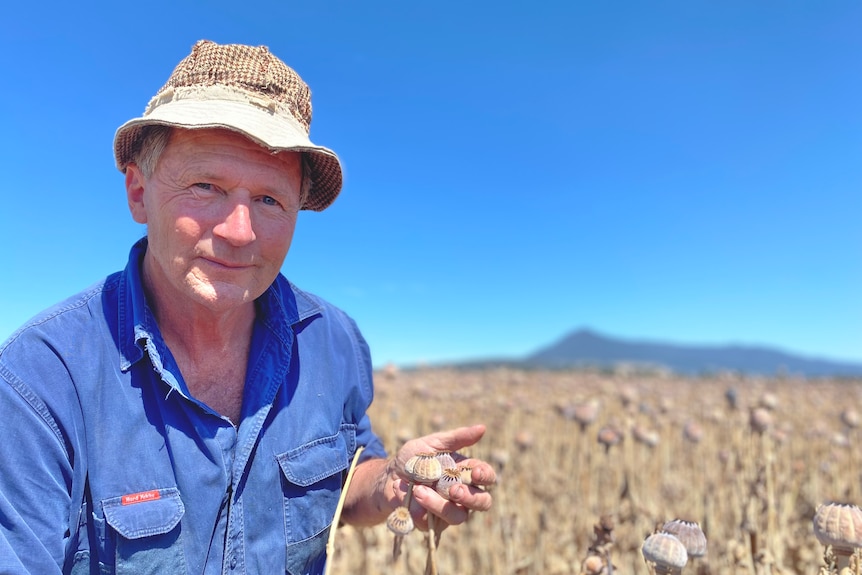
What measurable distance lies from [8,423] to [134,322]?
0.42 meters

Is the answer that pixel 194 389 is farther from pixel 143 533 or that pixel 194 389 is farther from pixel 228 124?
pixel 228 124

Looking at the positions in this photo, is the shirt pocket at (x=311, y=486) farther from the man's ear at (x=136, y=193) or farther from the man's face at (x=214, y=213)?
the man's ear at (x=136, y=193)

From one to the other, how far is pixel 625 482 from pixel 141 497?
2.89 metres

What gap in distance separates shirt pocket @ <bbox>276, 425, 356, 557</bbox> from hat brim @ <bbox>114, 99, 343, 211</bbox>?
1020 millimetres

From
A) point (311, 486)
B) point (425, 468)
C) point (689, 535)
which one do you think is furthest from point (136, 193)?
point (689, 535)

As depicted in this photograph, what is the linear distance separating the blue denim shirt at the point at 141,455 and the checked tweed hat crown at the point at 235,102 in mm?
530

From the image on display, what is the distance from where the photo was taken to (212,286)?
6.02 ft

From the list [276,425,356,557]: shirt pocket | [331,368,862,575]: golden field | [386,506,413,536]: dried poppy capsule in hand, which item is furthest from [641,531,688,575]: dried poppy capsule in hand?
[276,425,356,557]: shirt pocket

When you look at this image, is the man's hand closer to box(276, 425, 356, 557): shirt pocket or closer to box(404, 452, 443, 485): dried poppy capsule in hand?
box(404, 452, 443, 485): dried poppy capsule in hand

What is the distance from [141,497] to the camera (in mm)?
1701

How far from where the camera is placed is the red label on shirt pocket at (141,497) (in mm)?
1685

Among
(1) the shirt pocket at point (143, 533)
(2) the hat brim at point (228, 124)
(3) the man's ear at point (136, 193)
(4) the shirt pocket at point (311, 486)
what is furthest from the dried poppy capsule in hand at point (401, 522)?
(3) the man's ear at point (136, 193)

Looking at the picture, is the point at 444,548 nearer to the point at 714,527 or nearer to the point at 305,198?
the point at 714,527

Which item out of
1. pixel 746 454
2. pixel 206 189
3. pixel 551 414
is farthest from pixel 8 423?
pixel 551 414
